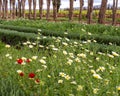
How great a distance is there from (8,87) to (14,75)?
795mm

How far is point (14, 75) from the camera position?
498 centimetres

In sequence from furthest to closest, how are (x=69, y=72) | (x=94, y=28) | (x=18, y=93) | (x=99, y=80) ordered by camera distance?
(x=94, y=28)
(x=69, y=72)
(x=99, y=80)
(x=18, y=93)

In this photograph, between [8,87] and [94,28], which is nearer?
[8,87]

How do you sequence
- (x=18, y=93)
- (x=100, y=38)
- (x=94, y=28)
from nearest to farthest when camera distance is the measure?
1. (x=18, y=93)
2. (x=100, y=38)
3. (x=94, y=28)

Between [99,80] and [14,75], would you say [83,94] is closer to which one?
[99,80]

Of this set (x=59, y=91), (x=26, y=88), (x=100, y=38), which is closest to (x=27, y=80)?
(x=26, y=88)

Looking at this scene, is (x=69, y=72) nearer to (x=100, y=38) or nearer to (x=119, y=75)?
(x=119, y=75)

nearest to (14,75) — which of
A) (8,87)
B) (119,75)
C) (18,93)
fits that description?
(8,87)

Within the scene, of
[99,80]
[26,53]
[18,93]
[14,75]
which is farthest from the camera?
[26,53]

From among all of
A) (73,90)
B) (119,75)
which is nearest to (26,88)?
(73,90)

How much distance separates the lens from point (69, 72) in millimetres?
5312

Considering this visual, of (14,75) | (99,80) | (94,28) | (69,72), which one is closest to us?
(99,80)

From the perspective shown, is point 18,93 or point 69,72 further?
point 69,72

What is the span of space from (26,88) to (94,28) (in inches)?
459
